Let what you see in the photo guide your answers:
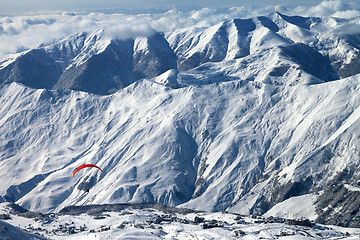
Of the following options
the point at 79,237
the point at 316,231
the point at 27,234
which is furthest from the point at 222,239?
the point at 27,234

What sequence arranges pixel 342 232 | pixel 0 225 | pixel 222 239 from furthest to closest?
pixel 342 232, pixel 222 239, pixel 0 225

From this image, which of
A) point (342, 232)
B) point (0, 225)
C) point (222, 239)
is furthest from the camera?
point (342, 232)

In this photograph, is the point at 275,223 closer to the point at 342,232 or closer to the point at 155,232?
the point at 342,232

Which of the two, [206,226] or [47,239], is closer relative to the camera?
[47,239]

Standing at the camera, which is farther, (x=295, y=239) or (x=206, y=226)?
(x=206, y=226)

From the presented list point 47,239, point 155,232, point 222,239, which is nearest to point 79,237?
point 47,239

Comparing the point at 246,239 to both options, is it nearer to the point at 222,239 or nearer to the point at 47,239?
the point at 222,239

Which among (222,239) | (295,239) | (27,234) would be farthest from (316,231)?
(27,234)

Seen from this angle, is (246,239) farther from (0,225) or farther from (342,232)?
(0,225)
